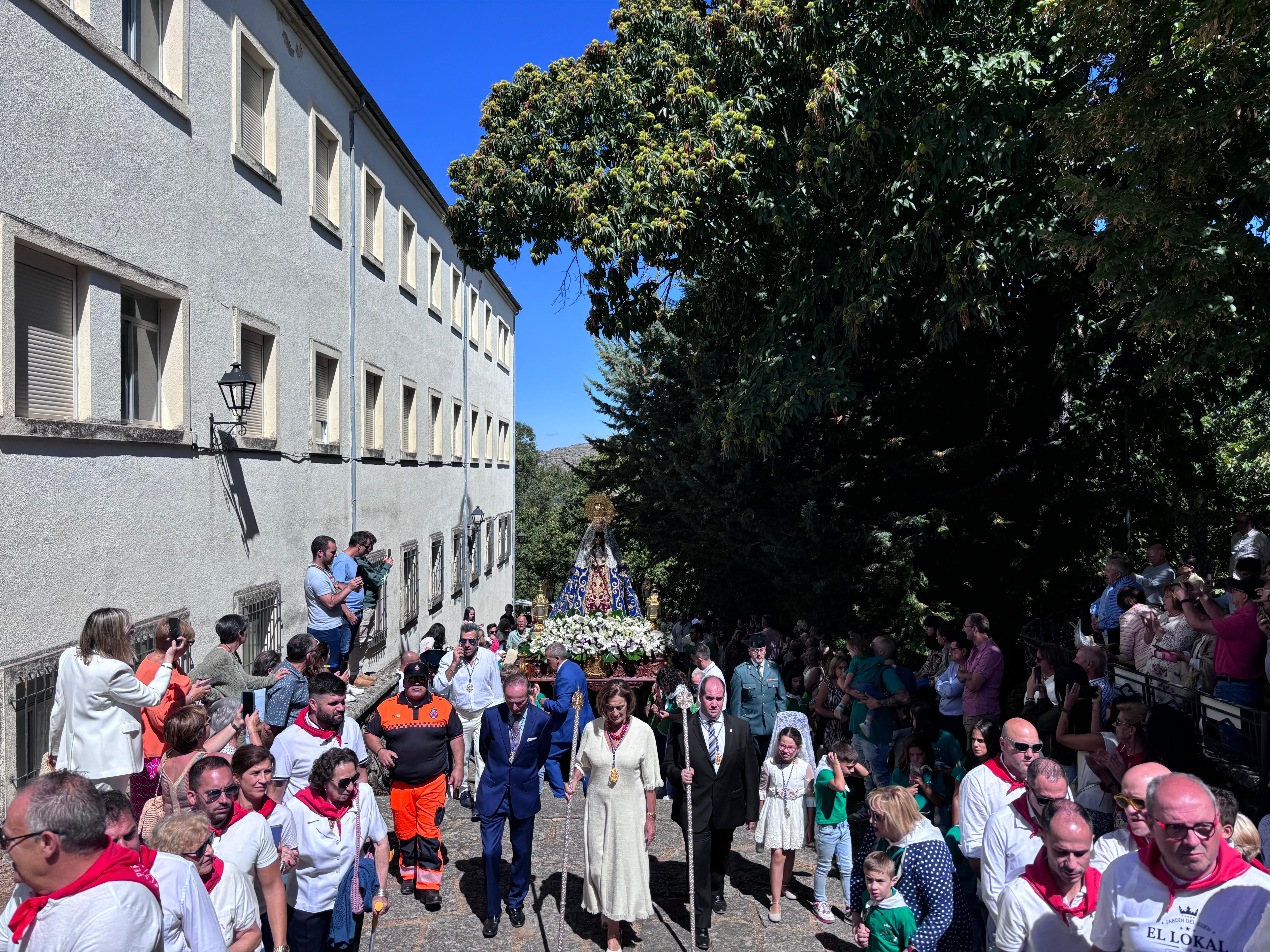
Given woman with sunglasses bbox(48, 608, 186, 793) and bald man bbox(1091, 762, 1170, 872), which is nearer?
bald man bbox(1091, 762, 1170, 872)

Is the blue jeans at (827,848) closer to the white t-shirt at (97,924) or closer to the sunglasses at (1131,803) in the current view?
the sunglasses at (1131,803)

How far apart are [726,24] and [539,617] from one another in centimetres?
876

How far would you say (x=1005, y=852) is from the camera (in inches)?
186

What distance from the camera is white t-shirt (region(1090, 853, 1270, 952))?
3.21 meters

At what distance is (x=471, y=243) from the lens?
497 inches

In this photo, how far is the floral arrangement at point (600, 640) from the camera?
12680mm

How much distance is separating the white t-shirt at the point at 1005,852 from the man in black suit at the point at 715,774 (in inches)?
98.9

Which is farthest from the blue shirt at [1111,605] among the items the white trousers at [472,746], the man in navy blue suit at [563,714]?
the man in navy blue suit at [563,714]

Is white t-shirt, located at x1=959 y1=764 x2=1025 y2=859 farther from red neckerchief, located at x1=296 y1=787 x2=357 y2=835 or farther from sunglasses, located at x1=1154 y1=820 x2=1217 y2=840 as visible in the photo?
red neckerchief, located at x1=296 y1=787 x2=357 y2=835

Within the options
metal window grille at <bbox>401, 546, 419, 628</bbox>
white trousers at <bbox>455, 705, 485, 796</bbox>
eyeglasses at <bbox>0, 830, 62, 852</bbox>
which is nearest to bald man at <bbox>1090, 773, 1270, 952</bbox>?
eyeglasses at <bbox>0, 830, 62, 852</bbox>

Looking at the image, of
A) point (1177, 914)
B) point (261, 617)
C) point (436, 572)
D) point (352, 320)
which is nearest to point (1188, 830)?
point (1177, 914)

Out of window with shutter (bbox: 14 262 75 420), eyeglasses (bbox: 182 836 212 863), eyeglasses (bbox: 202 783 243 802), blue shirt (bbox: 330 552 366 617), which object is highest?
window with shutter (bbox: 14 262 75 420)

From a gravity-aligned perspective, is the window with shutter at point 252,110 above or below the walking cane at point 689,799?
above

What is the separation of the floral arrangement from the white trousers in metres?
2.23
